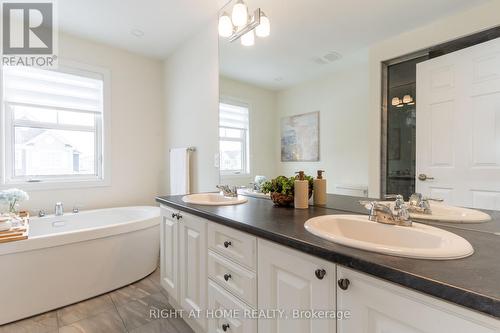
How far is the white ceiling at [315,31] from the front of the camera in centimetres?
119

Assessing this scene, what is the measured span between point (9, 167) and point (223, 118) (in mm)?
2246

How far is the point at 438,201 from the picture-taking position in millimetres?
1130

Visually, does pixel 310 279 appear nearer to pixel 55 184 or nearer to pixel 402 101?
pixel 402 101

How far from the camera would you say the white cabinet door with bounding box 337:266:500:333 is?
51cm

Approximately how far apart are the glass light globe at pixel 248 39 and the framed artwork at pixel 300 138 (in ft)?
2.56

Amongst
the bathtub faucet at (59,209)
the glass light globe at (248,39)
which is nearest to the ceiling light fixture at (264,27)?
the glass light globe at (248,39)

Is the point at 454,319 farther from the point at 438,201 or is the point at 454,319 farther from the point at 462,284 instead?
the point at 438,201

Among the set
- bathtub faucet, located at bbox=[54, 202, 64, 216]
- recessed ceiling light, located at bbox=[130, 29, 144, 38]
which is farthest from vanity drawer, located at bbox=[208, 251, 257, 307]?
recessed ceiling light, located at bbox=[130, 29, 144, 38]

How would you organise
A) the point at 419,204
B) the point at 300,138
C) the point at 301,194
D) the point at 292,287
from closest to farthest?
1. the point at 292,287
2. the point at 419,204
3. the point at 301,194
4. the point at 300,138

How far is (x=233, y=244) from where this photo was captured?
1180 millimetres

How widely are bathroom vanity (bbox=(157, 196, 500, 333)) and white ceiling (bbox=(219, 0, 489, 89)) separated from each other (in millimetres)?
896

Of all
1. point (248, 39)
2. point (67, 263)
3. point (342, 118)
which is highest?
point (248, 39)

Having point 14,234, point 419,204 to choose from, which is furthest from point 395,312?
point 14,234

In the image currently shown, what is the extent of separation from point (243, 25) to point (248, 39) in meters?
0.13
